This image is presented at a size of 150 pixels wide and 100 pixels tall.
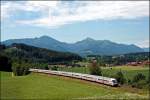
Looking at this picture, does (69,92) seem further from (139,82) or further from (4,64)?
(4,64)

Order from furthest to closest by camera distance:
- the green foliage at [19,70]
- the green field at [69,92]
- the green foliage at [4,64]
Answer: the green foliage at [4,64], the green foliage at [19,70], the green field at [69,92]

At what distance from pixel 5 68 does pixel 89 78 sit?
2972 inches

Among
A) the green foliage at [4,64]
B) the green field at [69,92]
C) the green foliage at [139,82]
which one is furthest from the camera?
the green foliage at [4,64]

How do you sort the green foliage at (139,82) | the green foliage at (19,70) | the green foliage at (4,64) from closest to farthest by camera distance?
the green foliage at (139,82), the green foliage at (19,70), the green foliage at (4,64)

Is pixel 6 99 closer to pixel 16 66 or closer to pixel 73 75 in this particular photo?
pixel 73 75

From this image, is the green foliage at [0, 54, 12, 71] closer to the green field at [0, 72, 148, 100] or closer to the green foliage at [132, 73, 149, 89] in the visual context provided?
the green foliage at [132, 73, 149, 89]

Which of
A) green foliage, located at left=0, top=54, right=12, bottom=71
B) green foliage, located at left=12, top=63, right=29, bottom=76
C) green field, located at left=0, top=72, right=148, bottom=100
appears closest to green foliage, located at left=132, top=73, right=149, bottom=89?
green field, located at left=0, top=72, right=148, bottom=100

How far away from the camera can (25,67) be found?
11588 centimetres

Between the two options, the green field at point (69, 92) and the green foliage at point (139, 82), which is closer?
the green field at point (69, 92)

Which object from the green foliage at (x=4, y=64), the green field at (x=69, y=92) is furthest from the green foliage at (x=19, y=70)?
the green field at (x=69, y=92)

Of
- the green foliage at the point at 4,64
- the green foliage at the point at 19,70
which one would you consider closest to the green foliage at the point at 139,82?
the green foliage at the point at 19,70

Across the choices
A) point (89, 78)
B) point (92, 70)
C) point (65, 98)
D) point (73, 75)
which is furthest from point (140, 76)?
point (65, 98)

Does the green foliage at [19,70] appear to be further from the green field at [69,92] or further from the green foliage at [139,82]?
the green field at [69,92]

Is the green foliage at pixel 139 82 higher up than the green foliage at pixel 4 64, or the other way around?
the green foliage at pixel 4 64
